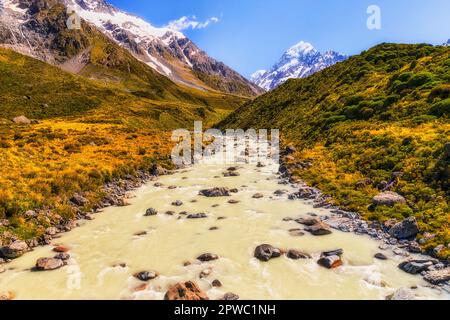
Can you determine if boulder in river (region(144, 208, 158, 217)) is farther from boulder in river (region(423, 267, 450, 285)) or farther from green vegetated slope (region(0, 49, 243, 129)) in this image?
green vegetated slope (region(0, 49, 243, 129))

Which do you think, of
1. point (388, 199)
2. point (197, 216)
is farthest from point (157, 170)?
point (388, 199)

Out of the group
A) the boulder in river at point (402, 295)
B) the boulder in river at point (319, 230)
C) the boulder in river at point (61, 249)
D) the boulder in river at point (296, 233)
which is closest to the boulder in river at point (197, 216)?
the boulder in river at point (296, 233)

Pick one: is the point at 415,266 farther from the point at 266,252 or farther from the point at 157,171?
the point at 157,171

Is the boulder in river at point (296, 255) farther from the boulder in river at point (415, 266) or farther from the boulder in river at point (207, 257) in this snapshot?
the boulder in river at point (415, 266)

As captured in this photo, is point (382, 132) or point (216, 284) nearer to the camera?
point (216, 284)
